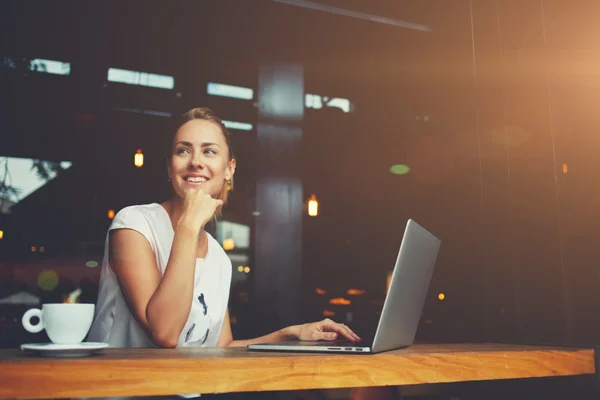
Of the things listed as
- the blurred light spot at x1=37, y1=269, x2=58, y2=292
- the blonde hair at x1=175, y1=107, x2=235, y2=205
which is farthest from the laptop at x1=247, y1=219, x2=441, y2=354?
the blurred light spot at x1=37, y1=269, x2=58, y2=292

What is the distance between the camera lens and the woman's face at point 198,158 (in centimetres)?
215

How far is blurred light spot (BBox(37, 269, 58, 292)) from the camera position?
19.2 ft

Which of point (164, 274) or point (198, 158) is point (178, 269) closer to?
point (164, 274)

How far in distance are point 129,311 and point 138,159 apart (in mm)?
4348

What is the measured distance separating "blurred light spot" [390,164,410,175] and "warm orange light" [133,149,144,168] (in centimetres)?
334

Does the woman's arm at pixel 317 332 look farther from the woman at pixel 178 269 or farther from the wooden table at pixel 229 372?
the wooden table at pixel 229 372

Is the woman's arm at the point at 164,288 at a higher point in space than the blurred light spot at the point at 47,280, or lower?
higher

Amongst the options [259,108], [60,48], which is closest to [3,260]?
[60,48]

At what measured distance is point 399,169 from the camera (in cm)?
751

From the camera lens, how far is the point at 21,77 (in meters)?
5.36

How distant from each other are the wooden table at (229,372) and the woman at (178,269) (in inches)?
15.0

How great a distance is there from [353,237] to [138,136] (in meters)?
3.29

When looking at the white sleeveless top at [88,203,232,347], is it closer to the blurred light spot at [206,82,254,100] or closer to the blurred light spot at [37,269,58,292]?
the blurred light spot at [206,82,254,100]

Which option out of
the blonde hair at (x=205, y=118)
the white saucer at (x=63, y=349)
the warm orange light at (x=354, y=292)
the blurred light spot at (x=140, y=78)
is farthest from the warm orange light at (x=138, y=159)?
the white saucer at (x=63, y=349)
